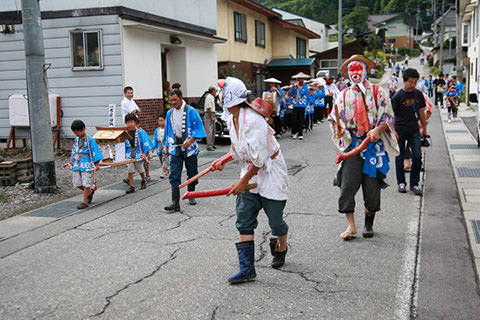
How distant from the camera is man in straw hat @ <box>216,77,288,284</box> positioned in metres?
4.29

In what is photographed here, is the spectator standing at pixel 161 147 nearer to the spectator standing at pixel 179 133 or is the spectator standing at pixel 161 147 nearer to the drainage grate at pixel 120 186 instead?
the drainage grate at pixel 120 186

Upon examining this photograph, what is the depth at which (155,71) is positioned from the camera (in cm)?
1578

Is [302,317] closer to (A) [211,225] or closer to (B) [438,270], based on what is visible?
(B) [438,270]

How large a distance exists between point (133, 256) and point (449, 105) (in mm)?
17204

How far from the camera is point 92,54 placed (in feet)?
47.0

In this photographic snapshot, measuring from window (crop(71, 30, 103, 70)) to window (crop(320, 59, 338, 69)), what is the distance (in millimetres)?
33230

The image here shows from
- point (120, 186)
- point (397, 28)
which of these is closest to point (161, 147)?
point (120, 186)

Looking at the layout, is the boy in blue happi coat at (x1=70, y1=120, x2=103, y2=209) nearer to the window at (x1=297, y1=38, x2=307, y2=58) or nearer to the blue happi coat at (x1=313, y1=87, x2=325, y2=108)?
the blue happi coat at (x1=313, y1=87, x2=325, y2=108)

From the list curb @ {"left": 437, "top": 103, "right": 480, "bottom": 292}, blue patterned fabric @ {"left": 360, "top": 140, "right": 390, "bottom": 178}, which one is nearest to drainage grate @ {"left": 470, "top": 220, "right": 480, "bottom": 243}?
curb @ {"left": 437, "top": 103, "right": 480, "bottom": 292}

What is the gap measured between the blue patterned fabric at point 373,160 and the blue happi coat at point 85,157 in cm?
433

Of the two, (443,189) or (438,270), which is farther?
(443,189)

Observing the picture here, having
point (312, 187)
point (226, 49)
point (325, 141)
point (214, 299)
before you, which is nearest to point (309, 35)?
point (226, 49)

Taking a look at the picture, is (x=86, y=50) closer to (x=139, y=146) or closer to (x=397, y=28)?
(x=139, y=146)

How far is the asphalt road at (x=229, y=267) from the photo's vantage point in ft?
13.3
